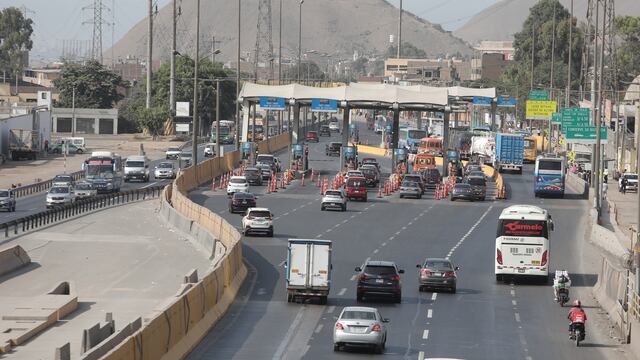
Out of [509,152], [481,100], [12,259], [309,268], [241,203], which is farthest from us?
[481,100]

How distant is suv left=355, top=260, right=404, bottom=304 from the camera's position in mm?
45000

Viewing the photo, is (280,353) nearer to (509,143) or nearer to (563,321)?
(563,321)

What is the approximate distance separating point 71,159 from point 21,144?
5405 millimetres

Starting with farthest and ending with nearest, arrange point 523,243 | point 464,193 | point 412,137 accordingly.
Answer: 1. point 412,137
2. point 464,193
3. point 523,243

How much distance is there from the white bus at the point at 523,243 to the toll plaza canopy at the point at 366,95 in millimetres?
55392

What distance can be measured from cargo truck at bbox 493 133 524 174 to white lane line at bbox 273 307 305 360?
72483 millimetres

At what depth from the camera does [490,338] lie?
38.6 metres

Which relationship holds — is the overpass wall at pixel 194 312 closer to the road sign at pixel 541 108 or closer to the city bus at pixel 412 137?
the road sign at pixel 541 108

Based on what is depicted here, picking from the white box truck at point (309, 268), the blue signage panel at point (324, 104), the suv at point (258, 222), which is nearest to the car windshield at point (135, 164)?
the blue signage panel at point (324, 104)

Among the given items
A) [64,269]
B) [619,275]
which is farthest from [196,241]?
[619,275]

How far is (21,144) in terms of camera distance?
136m

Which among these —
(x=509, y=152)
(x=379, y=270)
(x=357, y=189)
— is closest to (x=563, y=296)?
(x=379, y=270)

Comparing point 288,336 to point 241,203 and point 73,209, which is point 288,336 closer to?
point 241,203

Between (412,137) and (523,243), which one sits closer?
(523,243)
